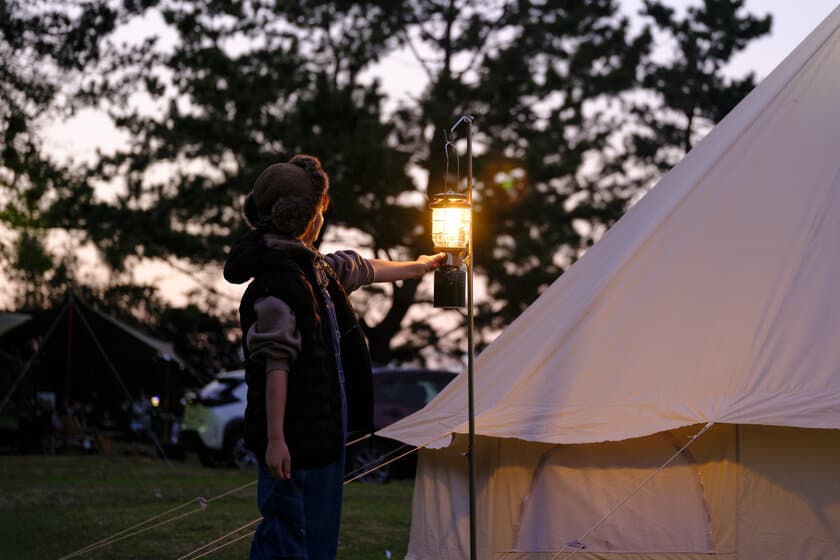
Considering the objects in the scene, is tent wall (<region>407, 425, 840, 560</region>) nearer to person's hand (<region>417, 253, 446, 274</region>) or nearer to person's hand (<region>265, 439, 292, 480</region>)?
person's hand (<region>417, 253, 446, 274</region>)

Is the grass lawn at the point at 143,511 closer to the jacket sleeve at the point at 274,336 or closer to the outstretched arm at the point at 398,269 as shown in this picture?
the outstretched arm at the point at 398,269

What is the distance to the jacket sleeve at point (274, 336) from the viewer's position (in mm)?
3646

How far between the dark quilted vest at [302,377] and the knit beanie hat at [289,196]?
10cm

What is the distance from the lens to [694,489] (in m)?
5.20

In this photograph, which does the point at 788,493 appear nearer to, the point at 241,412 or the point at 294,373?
the point at 294,373

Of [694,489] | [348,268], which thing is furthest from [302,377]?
[694,489]

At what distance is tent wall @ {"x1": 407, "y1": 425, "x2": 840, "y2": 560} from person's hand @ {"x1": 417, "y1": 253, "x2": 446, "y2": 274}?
1103 mm

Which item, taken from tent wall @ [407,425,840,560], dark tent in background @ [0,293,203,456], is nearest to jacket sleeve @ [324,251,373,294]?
tent wall @ [407,425,840,560]

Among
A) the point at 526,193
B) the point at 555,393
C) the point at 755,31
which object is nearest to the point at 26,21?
the point at 526,193

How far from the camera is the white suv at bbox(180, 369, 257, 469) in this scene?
15.5 metres

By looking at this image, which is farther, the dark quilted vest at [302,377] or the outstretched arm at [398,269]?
the outstretched arm at [398,269]

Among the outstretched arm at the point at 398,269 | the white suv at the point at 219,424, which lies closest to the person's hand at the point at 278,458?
the outstretched arm at the point at 398,269

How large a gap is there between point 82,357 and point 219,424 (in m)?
5.14

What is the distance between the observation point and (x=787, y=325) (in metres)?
5.06
